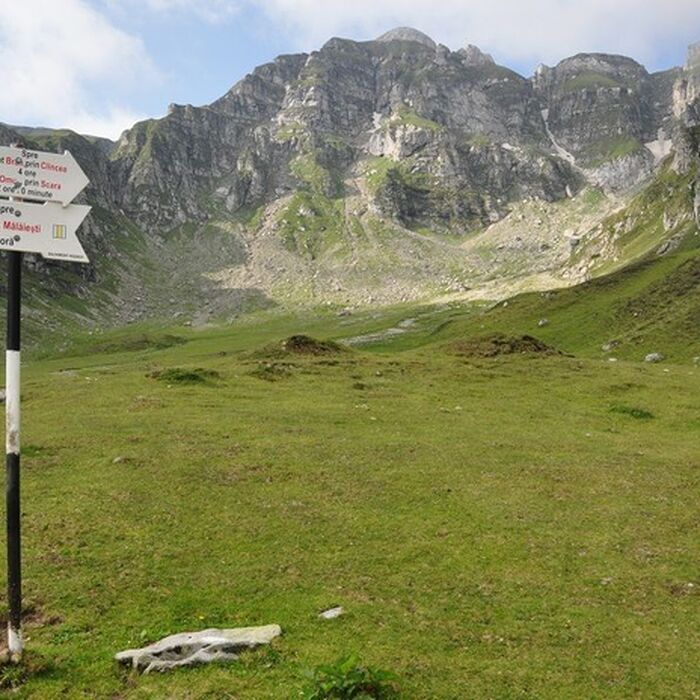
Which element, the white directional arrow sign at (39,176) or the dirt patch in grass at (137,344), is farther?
the dirt patch in grass at (137,344)

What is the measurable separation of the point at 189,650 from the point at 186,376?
169 feet

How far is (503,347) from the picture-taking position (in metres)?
84.8

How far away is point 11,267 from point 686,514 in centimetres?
2784

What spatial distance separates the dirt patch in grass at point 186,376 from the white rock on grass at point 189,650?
49700mm

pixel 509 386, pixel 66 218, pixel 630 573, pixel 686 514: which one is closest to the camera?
pixel 66 218

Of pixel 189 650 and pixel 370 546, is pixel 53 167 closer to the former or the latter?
pixel 189 650

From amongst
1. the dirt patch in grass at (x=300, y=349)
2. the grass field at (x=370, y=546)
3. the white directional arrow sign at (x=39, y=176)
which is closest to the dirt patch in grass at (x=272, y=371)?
the dirt patch in grass at (x=300, y=349)

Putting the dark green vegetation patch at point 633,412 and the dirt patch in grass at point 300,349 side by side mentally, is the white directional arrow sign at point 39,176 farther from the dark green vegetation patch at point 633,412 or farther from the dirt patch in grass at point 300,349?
the dirt patch in grass at point 300,349

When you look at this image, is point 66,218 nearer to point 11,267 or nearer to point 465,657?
point 11,267

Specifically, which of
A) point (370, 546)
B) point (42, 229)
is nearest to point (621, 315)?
point (370, 546)

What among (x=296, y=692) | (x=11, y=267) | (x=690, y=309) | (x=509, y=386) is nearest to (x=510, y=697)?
(x=296, y=692)

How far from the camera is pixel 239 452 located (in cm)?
3659

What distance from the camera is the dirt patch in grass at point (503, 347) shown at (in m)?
83.4

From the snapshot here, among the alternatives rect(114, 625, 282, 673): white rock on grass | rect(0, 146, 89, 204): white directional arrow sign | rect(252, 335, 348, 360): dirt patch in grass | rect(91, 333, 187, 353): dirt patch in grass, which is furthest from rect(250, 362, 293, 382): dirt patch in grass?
rect(91, 333, 187, 353): dirt patch in grass
